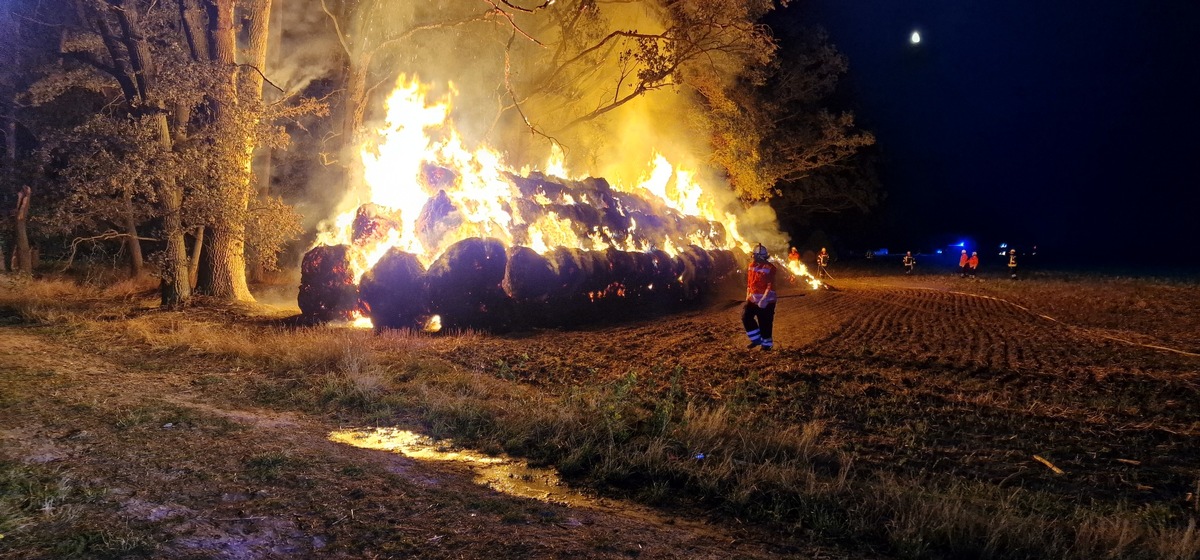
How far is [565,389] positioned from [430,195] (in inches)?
308

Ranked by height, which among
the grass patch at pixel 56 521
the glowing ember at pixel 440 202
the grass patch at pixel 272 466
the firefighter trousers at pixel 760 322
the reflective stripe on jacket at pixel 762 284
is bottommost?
the grass patch at pixel 272 466

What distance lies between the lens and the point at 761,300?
38.5ft

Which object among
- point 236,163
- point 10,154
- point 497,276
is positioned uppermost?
point 10,154

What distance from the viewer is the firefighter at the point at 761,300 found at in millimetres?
11703

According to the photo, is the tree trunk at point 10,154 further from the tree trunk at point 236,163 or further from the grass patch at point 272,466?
the grass patch at point 272,466

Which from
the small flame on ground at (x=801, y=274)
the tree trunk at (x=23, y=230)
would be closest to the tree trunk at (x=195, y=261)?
the tree trunk at (x=23, y=230)

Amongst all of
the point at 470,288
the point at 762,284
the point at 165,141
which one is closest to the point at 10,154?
the point at 165,141

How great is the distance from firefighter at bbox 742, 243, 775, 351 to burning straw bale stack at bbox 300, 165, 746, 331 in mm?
4296

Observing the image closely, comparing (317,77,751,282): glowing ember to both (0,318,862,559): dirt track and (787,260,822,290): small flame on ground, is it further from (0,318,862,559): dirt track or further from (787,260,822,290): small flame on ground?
(787,260,822,290): small flame on ground

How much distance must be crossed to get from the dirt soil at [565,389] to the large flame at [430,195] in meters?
2.99

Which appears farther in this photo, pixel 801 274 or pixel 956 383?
pixel 801 274

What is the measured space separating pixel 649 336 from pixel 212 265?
9.74 m

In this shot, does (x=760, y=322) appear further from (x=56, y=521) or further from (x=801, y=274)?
(x=801, y=274)

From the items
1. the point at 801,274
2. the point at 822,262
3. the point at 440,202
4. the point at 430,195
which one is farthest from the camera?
the point at 822,262
